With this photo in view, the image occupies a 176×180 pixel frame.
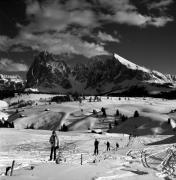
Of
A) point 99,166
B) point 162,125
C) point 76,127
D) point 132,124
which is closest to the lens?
point 99,166

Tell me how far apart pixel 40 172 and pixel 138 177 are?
4.40 meters

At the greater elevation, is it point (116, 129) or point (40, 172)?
point (40, 172)

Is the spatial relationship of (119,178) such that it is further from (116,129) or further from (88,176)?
(116,129)

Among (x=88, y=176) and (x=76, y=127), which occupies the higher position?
(x=88, y=176)

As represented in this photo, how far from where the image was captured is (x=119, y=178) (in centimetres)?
1288

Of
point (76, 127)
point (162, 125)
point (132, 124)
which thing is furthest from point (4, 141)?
point (76, 127)

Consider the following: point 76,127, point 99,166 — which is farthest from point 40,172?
point 76,127

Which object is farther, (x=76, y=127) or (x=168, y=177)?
(x=76, y=127)

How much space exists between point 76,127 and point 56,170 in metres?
175

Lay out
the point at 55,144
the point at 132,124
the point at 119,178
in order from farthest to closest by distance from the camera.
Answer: the point at 132,124 < the point at 55,144 < the point at 119,178

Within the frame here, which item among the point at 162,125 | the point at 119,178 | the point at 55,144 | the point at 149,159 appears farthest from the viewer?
the point at 162,125

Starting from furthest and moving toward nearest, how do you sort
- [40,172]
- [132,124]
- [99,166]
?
[132,124]
[99,166]
[40,172]

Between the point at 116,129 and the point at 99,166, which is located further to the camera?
the point at 116,129

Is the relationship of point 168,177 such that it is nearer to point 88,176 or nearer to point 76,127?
point 88,176
